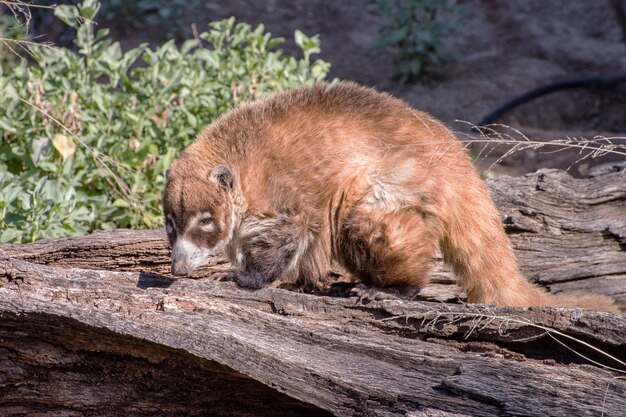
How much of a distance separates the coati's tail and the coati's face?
117 cm

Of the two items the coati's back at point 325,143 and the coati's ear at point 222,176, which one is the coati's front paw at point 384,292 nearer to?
the coati's back at point 325,143

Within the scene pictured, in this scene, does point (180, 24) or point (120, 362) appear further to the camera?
point (180, 24)

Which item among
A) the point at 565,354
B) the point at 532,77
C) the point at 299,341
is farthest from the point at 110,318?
the point at 532,77

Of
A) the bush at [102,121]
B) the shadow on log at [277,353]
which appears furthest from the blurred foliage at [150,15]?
the shadow on log at [277,353]

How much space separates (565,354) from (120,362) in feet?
6.22

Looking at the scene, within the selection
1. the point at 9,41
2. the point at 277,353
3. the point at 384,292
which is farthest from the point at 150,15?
the point at 277,353

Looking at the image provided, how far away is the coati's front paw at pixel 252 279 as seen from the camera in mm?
4426

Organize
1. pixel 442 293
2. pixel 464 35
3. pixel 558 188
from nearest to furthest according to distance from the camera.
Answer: pixel 442 293 → pixel 558 188 → pixel 464 35

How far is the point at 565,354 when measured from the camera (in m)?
3.64

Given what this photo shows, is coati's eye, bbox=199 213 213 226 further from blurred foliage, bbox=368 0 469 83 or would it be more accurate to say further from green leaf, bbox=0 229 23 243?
blurred foliage, bbox=368 0 469 83

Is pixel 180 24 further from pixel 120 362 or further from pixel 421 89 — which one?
pixel 120 362

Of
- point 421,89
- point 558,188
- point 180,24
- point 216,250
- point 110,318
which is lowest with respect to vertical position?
point 110,318

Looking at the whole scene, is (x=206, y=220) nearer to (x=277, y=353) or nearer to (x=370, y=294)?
(x=370, y=294)

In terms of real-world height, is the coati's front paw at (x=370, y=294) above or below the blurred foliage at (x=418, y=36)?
below
